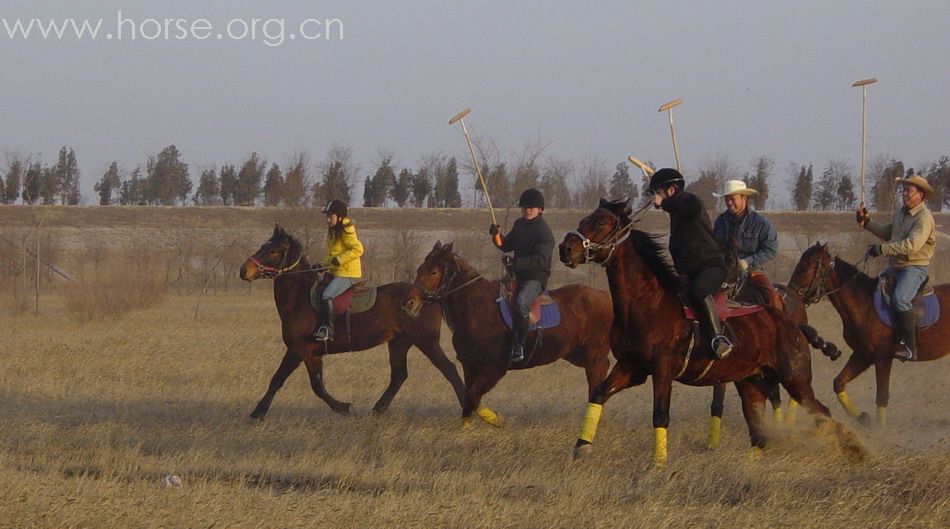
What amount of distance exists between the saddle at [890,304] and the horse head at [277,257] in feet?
21.0

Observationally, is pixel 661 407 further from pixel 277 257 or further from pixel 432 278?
pixel 277 257

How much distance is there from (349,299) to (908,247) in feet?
19.8

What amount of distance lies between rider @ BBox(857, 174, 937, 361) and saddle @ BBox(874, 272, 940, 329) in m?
0.07

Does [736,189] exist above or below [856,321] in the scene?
above

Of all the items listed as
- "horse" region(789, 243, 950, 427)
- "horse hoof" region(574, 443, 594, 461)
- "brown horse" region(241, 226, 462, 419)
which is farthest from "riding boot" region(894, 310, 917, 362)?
"horse hoof" region(574, 443, 594, 461)

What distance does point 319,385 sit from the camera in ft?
41.7

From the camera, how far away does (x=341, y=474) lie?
8281mm

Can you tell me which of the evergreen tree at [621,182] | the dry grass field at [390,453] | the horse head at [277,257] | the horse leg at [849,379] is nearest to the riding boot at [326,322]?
the horse head at [277,257]

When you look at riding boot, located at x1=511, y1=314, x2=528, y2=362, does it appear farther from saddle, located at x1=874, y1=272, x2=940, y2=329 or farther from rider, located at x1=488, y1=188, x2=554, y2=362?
saddle, located at x1=874, y1=272, x2=940, y2=329

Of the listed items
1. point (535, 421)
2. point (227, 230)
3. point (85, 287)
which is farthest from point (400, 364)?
point (227, 230)

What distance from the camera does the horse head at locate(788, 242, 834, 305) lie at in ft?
40.1

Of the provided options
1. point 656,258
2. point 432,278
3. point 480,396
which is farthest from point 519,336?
point 656,258

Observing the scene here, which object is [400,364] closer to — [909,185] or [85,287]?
[909,185]

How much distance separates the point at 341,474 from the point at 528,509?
189 cm
